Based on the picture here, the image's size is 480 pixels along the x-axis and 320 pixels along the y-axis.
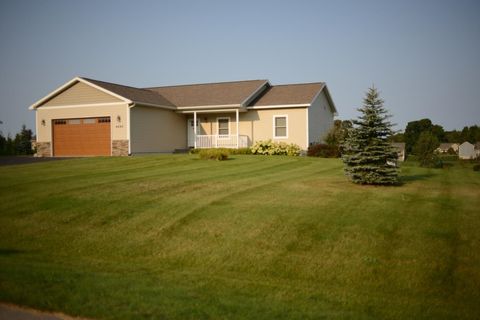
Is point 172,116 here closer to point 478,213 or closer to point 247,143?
point 247,143

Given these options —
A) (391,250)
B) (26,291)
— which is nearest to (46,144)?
(26,291)

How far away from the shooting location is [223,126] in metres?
27.6

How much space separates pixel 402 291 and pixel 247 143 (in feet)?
69.8

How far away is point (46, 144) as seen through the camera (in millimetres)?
25469

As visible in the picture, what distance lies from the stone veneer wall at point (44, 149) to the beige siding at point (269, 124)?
1236 centimetres

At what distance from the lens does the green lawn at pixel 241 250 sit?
5105mm

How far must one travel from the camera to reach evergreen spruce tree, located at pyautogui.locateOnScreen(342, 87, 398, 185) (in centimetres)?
1170

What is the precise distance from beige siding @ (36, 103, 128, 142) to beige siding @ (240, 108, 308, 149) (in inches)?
313

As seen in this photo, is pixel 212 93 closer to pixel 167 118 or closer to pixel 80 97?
pixel 167 118

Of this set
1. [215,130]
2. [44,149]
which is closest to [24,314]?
[44,149]

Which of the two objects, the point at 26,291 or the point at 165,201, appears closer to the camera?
the point at 26,291

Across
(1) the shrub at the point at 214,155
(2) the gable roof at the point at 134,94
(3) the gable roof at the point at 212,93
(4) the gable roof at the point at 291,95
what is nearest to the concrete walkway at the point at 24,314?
(1) the shrub at the point at 214,155

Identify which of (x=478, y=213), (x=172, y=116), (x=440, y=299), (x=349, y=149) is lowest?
(x=440, y=299)

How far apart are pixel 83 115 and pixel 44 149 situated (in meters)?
3.71
